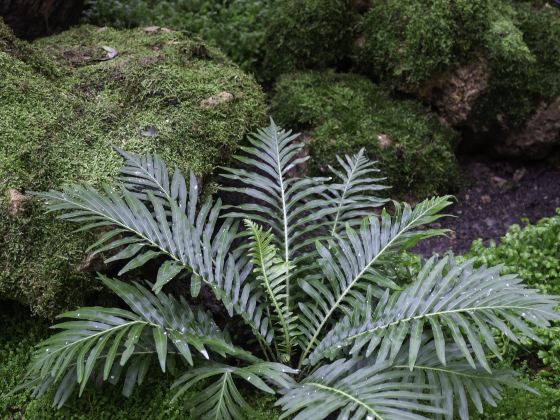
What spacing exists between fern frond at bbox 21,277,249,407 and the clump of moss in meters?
1.83

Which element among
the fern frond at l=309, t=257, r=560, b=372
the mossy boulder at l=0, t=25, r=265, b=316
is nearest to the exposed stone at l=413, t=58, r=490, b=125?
the mossy boulder at l=0, t=25, r=265, b=316

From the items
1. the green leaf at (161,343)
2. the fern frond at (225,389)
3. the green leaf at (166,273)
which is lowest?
the fern frond at (225,389)

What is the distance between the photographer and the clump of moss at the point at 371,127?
407 centimetres

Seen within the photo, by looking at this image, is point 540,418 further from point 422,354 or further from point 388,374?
point 388,374

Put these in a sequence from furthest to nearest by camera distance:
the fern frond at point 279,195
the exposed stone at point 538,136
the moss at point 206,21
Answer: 1. the moss at point 206,21
2. the exposed stone at point 538,136
3. the fern frond at point 279,195

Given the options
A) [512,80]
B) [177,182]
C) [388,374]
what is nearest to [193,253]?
[177,182]

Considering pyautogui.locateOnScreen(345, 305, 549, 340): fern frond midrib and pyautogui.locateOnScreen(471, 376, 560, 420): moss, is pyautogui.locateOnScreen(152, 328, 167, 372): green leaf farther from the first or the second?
pyautogui.locateOnScreen(471, 376, 560, 420): moss

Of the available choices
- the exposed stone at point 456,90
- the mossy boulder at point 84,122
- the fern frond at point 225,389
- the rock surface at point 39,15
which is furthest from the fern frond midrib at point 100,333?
the exposed stone at point 456,90

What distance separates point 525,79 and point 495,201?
3.24 feet

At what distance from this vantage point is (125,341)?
7.88 feet

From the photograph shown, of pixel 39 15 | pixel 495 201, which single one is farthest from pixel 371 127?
pixel 39 15

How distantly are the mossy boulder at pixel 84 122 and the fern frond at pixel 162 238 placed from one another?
19 centimetres

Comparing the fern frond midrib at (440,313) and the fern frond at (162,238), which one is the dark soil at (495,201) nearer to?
the fern frond midrib at (440,313)

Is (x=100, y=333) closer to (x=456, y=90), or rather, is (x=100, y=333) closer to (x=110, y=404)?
(x=110, y=404)
